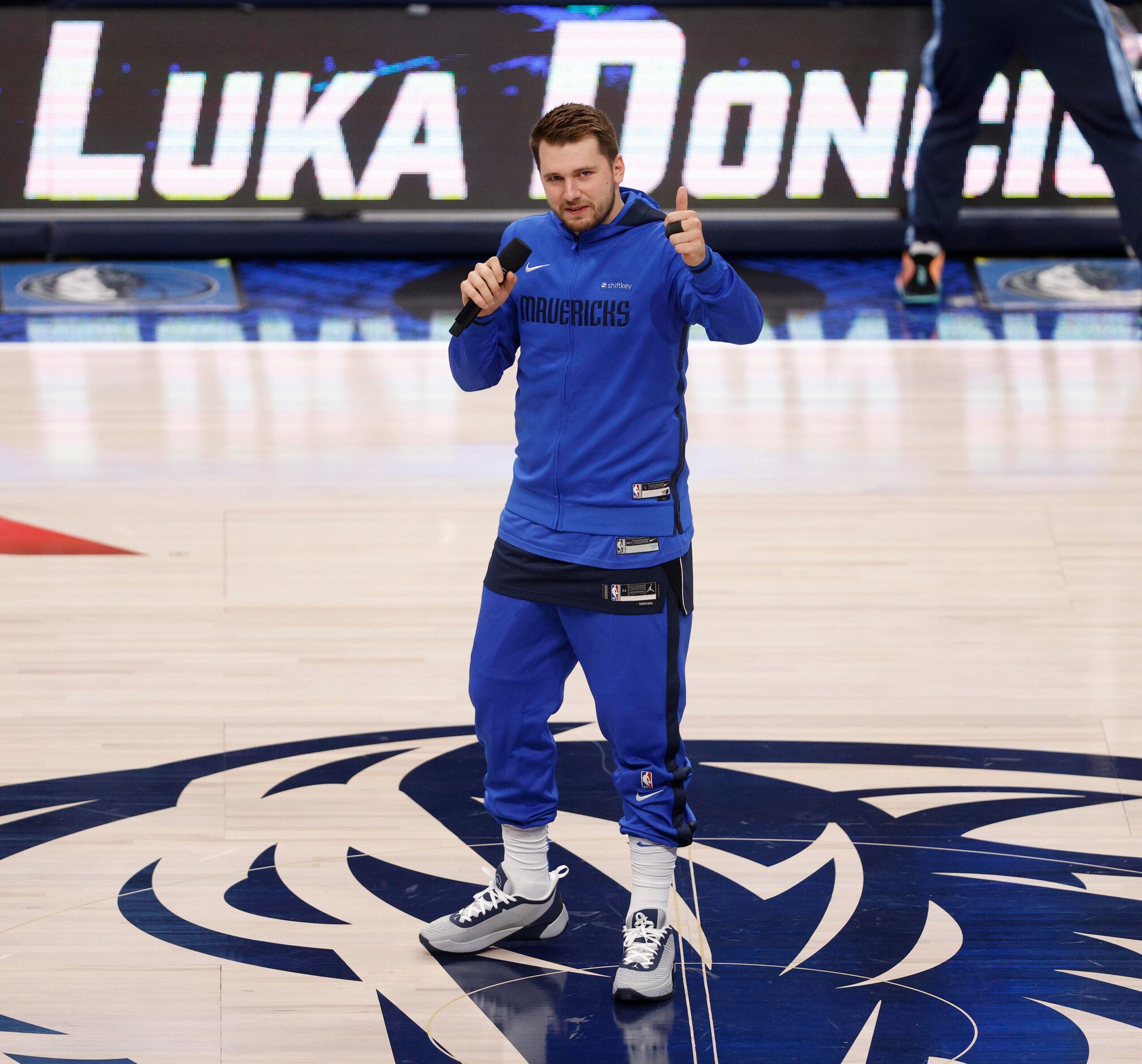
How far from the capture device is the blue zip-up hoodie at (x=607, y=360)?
8.55 feet

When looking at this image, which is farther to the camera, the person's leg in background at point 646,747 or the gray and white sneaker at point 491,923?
the gray and white sneaker at point 491,923

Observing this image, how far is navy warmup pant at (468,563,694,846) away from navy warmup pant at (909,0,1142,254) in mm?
3292

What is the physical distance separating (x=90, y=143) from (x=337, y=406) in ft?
5.62

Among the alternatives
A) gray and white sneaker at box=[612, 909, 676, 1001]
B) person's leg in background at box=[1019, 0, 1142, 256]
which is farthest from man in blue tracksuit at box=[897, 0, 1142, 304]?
gray and white sneaker at box=[612, 909, 676, 1001]

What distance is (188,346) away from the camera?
206 inches

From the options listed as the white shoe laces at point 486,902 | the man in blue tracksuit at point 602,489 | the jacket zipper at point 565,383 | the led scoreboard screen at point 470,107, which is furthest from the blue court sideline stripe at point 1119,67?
the white shoe laces at point 486,902

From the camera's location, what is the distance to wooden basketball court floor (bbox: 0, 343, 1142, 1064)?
265 cm

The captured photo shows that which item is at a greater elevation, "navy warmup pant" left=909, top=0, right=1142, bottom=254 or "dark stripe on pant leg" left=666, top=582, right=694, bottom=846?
"navy warmup pant" left=909, top=0, right=1142, bottom=254

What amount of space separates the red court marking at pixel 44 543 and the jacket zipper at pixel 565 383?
1.84 m

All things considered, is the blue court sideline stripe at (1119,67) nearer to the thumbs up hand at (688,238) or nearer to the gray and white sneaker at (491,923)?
the thumbs up hand at (688,238)

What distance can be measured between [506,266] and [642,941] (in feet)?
3.63

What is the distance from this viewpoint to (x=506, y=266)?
8.66ft

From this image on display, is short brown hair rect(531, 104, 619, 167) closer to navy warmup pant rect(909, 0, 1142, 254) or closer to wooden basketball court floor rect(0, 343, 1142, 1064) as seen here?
wooden basketball court floor rect(0, 343, 1142, 1064)

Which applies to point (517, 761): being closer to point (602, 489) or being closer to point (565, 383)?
point (602, 489)
